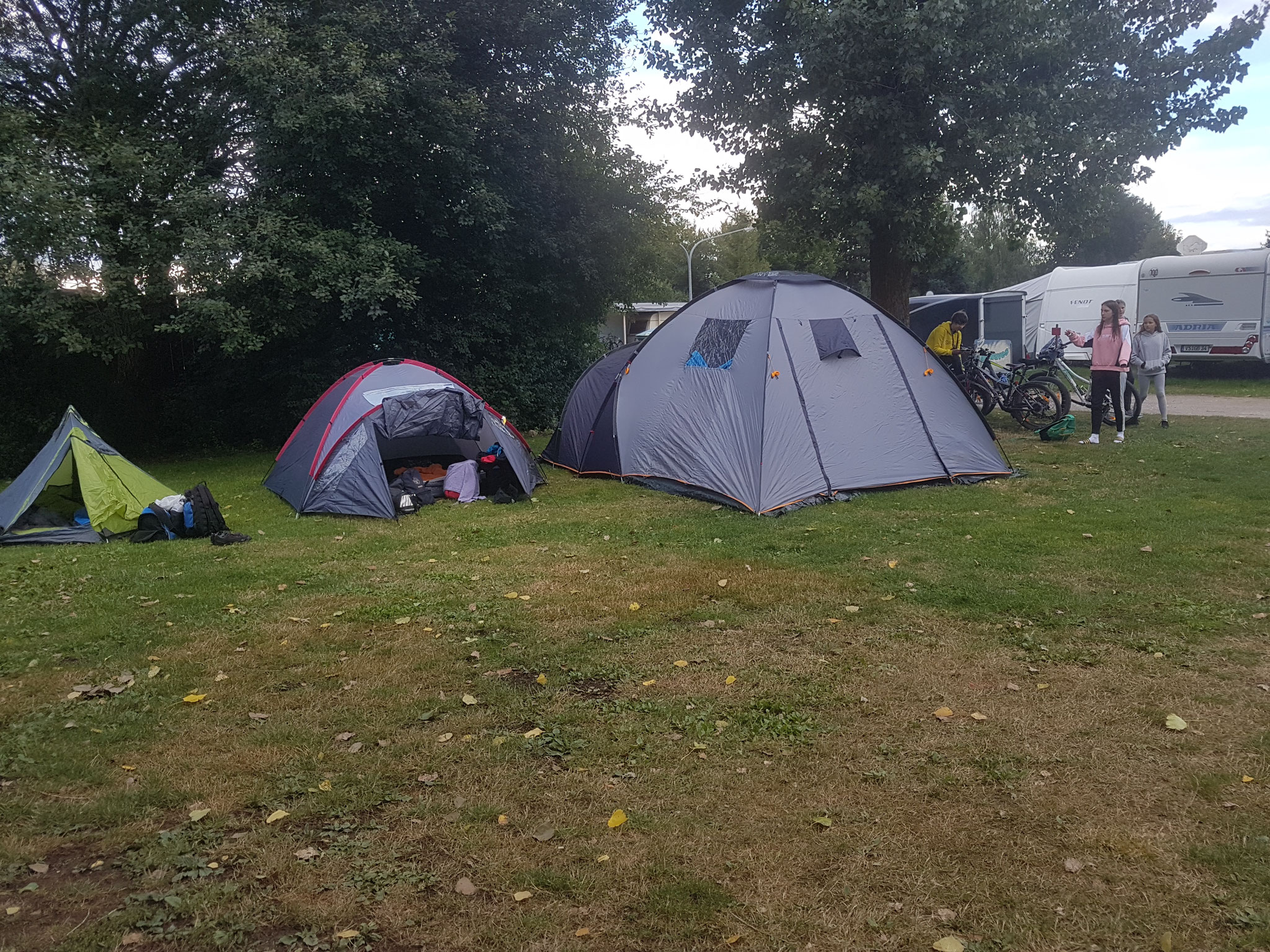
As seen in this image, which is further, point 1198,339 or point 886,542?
point 1198,339

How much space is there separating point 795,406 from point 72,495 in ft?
23.5

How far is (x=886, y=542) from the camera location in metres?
7.61

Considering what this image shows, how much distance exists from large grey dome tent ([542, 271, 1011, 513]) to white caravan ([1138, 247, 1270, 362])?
13560 millimetres

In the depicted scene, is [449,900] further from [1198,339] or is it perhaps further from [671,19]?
[1198,339]

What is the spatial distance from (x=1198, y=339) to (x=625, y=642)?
20.1 meters

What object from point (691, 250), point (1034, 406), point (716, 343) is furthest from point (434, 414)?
point (691, 250)

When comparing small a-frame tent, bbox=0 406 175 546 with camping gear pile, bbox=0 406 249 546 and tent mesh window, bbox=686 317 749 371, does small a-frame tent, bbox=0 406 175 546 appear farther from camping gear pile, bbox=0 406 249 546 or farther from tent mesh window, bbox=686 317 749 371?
tent mesh window, bbox=686 317 749 371

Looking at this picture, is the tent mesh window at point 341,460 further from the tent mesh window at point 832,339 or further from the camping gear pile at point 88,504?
the tent mesh window at point 832,339

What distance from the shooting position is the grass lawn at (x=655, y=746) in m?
3.08

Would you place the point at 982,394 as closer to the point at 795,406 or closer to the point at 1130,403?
the point at 1130,403

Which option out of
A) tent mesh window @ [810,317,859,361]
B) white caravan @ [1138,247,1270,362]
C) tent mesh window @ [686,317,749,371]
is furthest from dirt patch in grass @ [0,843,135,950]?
white caravan @ [1138,247,1270,362]

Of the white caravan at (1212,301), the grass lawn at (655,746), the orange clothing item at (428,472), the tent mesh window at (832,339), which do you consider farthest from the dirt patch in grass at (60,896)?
the white caravan at (1212,301)

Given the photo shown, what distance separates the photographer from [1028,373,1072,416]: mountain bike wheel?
13.5 m

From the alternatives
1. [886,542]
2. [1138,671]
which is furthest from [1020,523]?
[1138,671]
